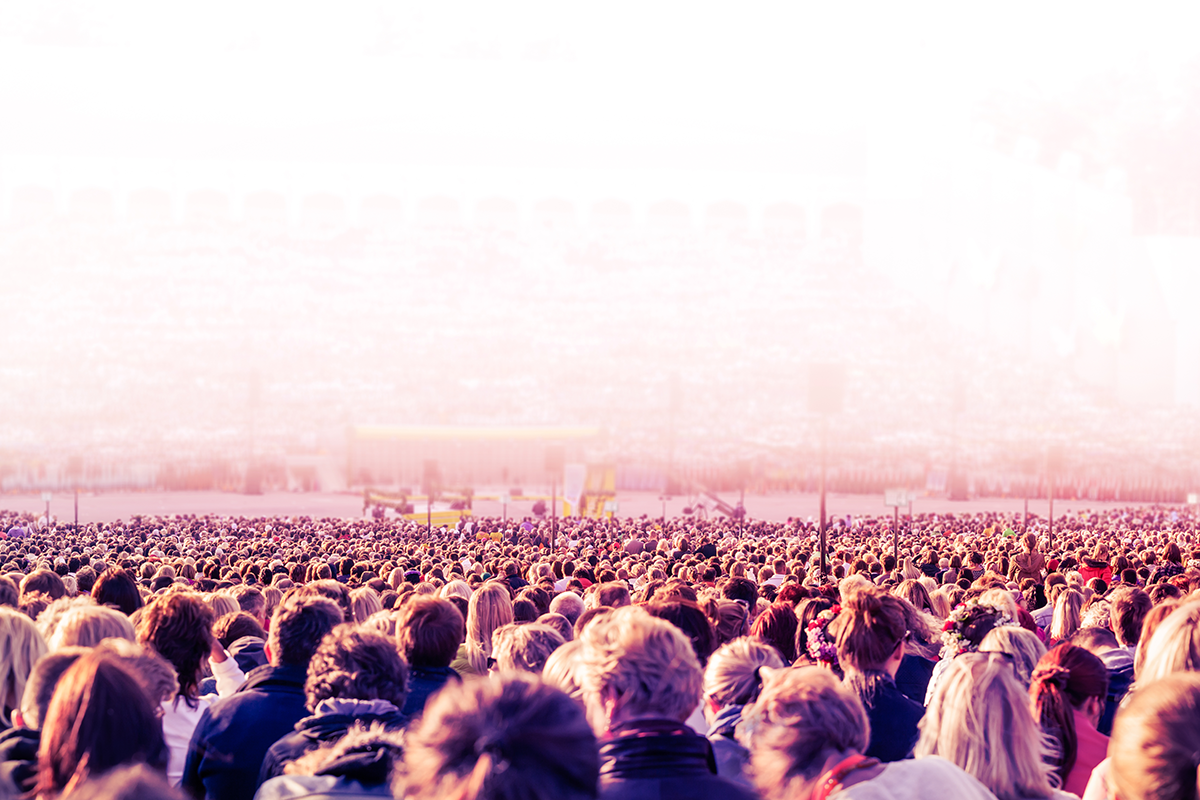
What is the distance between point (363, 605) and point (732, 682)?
12.1ft

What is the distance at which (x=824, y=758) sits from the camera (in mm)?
3820

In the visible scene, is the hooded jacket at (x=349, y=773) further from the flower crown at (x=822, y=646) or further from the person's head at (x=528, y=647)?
the flower crown at (x=822, y=646)

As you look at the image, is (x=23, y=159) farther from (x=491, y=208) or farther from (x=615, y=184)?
(x=615, y=184)

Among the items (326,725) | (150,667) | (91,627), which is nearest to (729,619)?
(91,627)

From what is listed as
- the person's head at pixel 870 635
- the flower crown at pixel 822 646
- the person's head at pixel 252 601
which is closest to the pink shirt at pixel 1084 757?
the person's head at pixel 870 635

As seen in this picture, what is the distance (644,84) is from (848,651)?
8124 centimetres

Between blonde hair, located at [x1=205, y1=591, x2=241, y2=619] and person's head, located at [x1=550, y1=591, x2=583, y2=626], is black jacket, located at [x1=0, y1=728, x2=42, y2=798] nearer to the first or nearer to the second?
blonde hair, located at [x1=205, y1=591, x2=241, y2=619]

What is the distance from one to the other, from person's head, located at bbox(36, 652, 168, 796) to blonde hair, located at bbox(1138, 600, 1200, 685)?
3451 millimetres

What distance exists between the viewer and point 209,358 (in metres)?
56.3

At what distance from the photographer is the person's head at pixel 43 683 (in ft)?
13.6

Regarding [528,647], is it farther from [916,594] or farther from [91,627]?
[916,594]

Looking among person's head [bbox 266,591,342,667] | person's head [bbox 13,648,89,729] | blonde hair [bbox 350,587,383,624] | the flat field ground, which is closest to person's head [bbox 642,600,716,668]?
person's head [bbox 266,591,342,667]

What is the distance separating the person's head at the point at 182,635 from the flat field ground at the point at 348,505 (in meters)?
30.5

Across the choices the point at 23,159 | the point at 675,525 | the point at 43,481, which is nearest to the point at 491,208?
the point at 23,159
